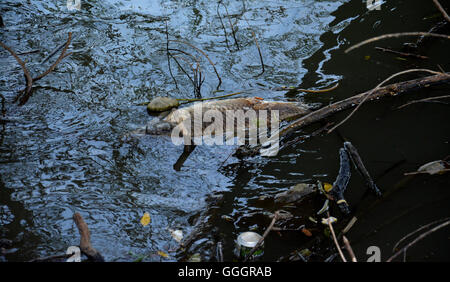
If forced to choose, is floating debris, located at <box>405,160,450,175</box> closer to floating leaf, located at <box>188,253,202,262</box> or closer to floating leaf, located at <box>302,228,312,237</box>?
floating leaf, located at <box>302,228,312,237</box>

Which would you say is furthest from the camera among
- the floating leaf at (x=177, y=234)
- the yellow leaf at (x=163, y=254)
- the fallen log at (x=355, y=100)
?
the fallen log at (x=355, y=100)

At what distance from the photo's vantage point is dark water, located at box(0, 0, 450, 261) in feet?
8.60

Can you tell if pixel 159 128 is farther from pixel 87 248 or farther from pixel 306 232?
pixel 306 232

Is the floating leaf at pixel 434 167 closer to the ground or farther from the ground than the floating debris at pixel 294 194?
farther from the ground

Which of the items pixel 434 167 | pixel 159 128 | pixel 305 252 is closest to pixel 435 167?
pixel 434 167

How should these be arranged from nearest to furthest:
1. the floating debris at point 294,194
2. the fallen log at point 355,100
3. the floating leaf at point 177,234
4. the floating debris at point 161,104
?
1. the floating leaf at point 177,234
2. the floating debris at point 294,194
3. the fallen log at point 355,100
4. the floating debris at point 161,104

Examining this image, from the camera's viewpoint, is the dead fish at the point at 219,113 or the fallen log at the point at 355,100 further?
the dead fish at the point at 219,113

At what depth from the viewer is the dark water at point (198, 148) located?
262cm

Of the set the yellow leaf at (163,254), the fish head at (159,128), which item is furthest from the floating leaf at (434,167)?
the fish head at (159,128)

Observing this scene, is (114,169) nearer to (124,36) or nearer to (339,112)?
(339,112)

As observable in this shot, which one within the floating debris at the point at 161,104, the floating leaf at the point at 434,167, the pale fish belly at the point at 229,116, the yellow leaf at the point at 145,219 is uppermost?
the floating debris at the point at 161,104

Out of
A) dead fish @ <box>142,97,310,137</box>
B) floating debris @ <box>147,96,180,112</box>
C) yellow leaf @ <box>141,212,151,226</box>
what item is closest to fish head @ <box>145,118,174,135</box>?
dead fish @ <box>142,97,310,137</box>

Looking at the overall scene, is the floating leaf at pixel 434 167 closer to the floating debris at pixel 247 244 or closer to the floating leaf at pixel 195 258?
the floating debris at pixel 247 244

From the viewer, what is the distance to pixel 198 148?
3568 millimetres
